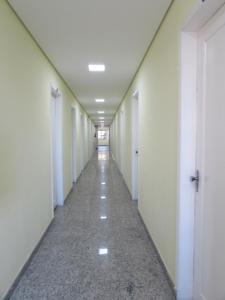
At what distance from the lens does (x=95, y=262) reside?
239 cm

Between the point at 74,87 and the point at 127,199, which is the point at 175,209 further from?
the point at 74,87

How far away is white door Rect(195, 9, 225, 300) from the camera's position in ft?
4.52

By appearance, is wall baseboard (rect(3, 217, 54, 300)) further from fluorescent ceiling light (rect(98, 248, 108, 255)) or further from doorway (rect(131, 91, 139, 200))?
doorway (rect(131, 91, 139, 200))

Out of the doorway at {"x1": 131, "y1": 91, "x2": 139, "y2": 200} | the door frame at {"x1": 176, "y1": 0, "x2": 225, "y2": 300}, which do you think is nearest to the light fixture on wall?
the doorway at {"x1": 131, "y1": 91, "x2": 139, "y2": 200}

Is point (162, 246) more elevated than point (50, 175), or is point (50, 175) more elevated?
point (50, 175)

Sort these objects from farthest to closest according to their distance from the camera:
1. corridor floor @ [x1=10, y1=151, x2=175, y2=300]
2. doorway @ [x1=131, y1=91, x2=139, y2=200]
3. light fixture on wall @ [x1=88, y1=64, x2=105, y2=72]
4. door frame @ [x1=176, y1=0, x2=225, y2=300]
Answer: doorway @ [x1=131, y1=91, x2=139, y2=200] → light fixture on wall @ [x1=88, y1=64, x2=105, y2=72] → corridor floor @ [x1=10, y1=151, x2=175, y2=300] → door frame @ [x1=176, y1=0, x2=225, y2=300]

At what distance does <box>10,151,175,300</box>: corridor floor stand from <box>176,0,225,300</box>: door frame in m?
0.30

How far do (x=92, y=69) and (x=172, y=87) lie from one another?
222 centimetres

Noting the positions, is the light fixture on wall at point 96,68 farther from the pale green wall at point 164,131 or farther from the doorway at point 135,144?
the doorway at point 135,144

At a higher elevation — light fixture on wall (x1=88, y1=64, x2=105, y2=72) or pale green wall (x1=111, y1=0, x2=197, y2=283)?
light fixture on wall (x1=88, y1=64, x2=105, y2=72)

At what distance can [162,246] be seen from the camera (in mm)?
2336

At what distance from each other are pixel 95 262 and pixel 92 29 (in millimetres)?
2558

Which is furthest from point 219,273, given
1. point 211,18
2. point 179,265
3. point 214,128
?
point 211,18

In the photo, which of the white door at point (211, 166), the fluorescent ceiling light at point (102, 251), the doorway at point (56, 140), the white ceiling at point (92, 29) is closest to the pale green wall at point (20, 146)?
the white ceiling at point (92, 29)
